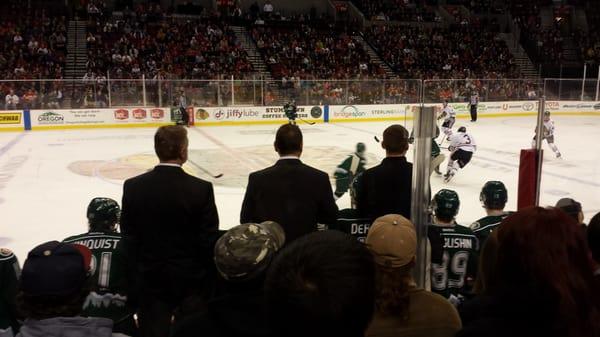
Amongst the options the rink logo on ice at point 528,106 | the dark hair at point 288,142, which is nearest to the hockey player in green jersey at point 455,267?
the dark hair at point 288,142

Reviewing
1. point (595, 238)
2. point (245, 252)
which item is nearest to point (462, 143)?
point (595, 238)

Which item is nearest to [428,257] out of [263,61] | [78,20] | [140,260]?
[140,260]

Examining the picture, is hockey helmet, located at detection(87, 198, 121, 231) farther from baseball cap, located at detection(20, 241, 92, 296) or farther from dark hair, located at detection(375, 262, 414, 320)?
dark hair, located at detection(375, 262, 414, 320)

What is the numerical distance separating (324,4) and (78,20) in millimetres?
14839

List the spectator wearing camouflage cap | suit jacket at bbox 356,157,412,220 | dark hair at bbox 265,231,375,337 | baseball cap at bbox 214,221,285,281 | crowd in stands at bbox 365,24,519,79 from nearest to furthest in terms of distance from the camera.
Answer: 1. dark hair at bbox 265,231,375,337
2. the spectator wearing camouflage cap
3. baseball cap at bbox 214,221,285,281
4. suit jacket at bbox 356,157,412,220
5. crowd in stands at bbox 365,24,519,79

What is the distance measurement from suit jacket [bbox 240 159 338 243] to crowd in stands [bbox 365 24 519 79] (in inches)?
1070

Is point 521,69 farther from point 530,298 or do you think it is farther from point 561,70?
point 530,298

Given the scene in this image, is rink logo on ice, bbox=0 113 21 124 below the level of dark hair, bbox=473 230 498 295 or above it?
below

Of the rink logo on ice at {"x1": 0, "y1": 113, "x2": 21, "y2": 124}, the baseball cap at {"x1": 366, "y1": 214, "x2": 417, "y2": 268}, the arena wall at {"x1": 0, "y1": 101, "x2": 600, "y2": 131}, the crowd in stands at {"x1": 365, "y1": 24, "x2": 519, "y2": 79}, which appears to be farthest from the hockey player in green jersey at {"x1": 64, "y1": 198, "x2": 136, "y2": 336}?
the crowd in stands at {"x1": 365, "y1": 24, "x2": 519, "y2": 79}

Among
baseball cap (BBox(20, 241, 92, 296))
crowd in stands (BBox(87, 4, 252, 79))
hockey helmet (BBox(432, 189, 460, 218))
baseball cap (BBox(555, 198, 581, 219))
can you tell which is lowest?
hockey helmet (BBox(432, 189, 460, 218))

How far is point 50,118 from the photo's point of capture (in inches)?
703

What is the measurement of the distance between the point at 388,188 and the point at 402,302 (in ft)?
6.53

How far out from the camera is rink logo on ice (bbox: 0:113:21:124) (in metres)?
17.3

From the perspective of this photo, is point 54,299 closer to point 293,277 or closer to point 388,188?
point 293,277
